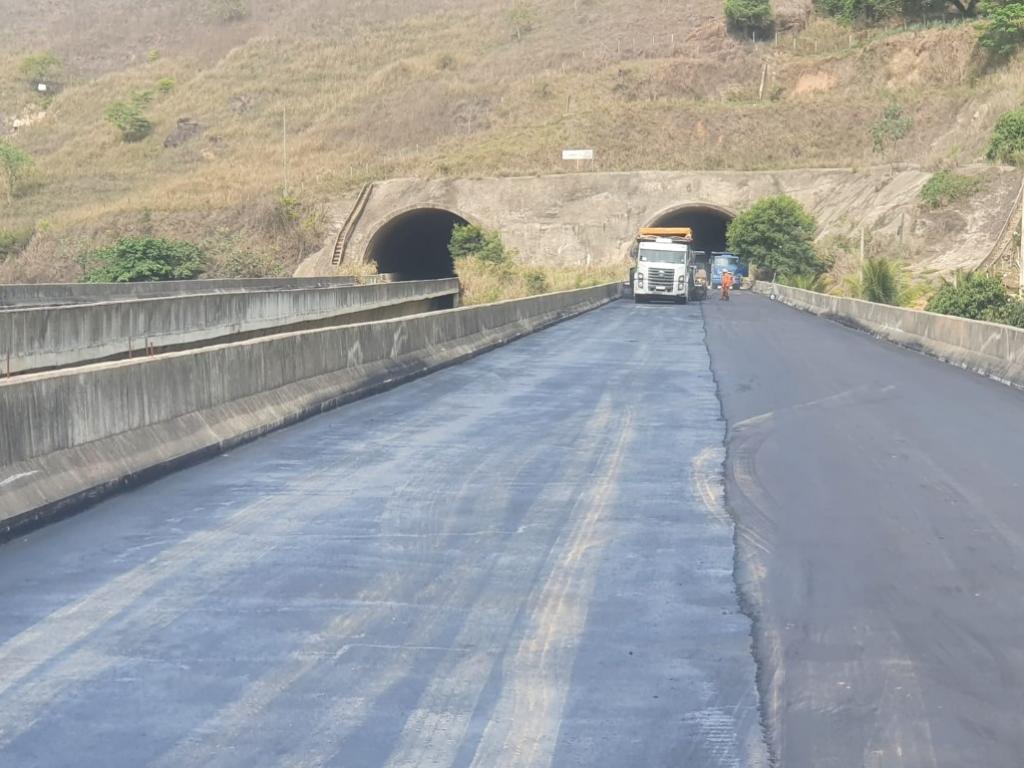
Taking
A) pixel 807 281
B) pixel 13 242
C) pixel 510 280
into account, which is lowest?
pixel 510 280

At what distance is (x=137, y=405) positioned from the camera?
11008 mm

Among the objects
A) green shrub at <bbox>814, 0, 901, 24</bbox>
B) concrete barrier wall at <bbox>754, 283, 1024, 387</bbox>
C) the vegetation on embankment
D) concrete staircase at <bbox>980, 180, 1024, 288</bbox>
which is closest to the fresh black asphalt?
concrete barrier wall at <bbox>754, 283, 1024, 387</bbox>

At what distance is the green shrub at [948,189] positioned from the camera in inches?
2623

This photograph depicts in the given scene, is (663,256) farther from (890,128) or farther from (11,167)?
(11,167)

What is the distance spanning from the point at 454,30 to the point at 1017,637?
16580 centimetres

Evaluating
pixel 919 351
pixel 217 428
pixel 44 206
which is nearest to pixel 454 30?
pixel 44 206

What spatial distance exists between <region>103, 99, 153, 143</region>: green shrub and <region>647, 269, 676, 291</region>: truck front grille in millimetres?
91375

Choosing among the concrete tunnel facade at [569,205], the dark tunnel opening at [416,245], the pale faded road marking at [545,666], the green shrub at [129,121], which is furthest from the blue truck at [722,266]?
the green shrub at [129,121]

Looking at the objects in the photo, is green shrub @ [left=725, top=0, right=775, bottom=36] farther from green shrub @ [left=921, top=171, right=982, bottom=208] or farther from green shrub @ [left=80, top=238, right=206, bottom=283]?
green shrub @ [left=80, top=238, right=206, bottom=283]

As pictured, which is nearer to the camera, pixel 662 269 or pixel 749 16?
pixel 662 269

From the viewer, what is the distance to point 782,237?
7338 centimetres

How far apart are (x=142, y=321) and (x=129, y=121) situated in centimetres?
11309

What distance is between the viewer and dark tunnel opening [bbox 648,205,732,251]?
88.0 metres

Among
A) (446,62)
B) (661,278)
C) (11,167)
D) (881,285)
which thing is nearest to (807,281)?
(661,278)
